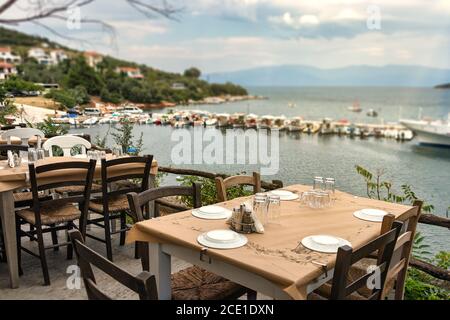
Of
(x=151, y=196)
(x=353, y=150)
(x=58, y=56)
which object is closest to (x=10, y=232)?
(x=151, y=196)

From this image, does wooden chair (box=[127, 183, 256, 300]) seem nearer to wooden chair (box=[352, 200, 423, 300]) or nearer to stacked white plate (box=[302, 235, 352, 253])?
stacked white plate (box=[302, 235, 352, 253])

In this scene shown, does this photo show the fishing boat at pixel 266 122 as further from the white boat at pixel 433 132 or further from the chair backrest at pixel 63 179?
the chair backrest at pixel 63 179

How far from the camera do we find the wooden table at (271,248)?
4.71ft

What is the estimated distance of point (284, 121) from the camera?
5195 mm

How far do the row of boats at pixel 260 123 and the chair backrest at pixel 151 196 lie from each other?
2.76m

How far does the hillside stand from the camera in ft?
14.5

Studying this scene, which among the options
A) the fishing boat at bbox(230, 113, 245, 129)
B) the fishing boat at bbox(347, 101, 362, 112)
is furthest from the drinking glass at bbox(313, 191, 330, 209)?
the fishing boat at bbox(347, 101, 362, 112)

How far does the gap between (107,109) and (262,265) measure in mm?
3930

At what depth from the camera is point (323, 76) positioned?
197 inches

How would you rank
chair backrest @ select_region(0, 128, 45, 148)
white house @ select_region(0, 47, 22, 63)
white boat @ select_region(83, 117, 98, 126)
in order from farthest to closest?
white boat @ select_region(83, 117, 98, 126) < white house @ select_region(0, 47, 22, 63) < chair backrest @ select_region(0, 128, 45, 148)

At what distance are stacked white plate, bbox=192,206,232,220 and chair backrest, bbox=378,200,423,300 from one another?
786 millimetres

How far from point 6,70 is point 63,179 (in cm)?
243

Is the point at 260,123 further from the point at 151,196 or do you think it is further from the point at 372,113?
the point at 151,196
